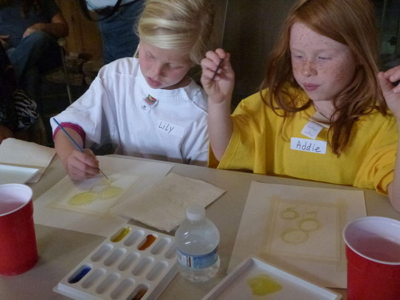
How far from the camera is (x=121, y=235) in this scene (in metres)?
0.87

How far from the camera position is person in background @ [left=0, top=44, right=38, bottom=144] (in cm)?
201

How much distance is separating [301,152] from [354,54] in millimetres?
301

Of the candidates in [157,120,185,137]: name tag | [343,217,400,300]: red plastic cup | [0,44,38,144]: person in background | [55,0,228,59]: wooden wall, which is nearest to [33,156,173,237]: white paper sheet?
[157,120,185,137]: name tag

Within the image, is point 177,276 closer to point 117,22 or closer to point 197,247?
point 197,247

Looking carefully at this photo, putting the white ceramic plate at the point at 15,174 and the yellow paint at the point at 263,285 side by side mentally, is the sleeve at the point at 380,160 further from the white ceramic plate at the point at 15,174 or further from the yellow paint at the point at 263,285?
the white ceramic plate at the point at 15,174

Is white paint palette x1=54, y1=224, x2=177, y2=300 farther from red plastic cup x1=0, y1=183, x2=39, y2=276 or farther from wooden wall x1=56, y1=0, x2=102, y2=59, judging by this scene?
wooden wall x1=56, y1=0, x2=102, y2=59

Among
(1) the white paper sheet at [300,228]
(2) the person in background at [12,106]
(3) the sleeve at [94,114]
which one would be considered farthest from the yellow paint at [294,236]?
(2) the person in background at [12,106]

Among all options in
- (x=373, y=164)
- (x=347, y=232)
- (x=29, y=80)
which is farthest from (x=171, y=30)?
(x=29, y=80)

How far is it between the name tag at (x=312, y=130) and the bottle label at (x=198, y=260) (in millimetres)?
564

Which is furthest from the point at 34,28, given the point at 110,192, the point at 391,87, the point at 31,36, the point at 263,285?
the point at 263,285

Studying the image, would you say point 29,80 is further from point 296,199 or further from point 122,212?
point 296,199

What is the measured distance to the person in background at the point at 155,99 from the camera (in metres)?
1.24

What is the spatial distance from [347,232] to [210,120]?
58 cm

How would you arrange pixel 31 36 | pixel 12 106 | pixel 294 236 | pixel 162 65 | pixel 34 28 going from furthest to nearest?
1. pixel 34 28
2. pixel 31 36
3. pixel 12 106
4. pixel 162 65
5. pixel 294 236
